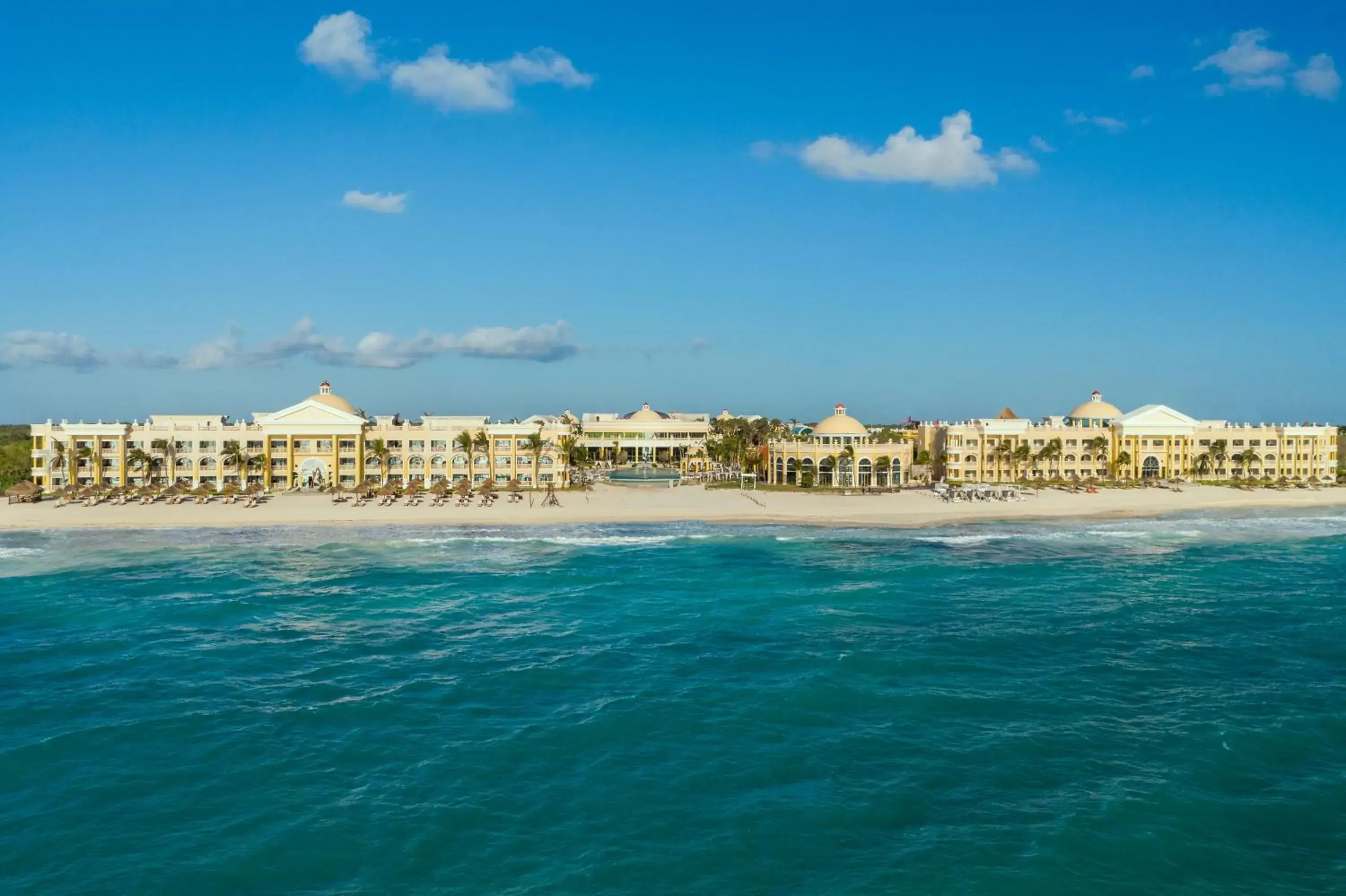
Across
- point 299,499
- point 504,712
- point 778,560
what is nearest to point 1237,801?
point 504,712

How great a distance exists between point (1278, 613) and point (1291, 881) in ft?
96.9

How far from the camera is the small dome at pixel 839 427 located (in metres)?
111

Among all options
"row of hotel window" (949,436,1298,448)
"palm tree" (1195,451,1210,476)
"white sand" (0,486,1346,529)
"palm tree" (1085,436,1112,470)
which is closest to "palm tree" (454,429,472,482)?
"white sand" (0,486,1346,529)

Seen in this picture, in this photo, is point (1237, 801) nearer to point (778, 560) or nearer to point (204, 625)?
point (778, 560)

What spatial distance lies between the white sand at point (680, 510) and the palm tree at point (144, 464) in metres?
10.9

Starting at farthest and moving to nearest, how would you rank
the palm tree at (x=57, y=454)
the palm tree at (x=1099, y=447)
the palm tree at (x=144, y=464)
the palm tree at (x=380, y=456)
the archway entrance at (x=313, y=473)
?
the palm tree at (x=1099, y=447)
the palm tree at (x=380, y=456)
the archway entrance at (x=313, y=473)
the palm tree at (x=144, y=464)
the palm tree at (x=57, y=454)

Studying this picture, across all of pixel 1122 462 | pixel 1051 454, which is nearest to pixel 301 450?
pixel 1051 454

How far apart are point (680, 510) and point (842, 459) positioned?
28.8 meters

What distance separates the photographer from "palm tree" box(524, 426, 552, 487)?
109m

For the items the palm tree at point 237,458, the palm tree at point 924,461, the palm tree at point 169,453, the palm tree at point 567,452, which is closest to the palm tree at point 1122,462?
the palm tree at point 924,461

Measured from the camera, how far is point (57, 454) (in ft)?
330

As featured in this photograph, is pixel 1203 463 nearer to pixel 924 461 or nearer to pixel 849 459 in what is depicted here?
pixel 924 461

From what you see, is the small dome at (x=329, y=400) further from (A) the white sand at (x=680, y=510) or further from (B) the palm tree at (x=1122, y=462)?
(B) the palm tree at (x=1122, y=462)

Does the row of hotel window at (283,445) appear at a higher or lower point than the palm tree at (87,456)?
higher
